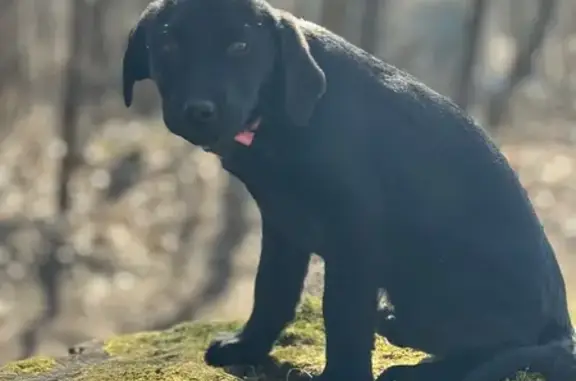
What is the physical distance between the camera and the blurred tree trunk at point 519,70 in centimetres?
1038

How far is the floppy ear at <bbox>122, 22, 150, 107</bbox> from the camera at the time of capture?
293cm

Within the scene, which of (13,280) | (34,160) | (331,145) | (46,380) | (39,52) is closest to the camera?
(331,145)

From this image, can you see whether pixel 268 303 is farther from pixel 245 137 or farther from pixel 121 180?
pixel 121 180

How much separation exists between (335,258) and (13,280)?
17.8ft

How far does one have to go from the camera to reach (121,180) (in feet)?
32.3

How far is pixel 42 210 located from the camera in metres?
8.73

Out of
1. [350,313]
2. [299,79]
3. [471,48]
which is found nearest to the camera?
[299,79]

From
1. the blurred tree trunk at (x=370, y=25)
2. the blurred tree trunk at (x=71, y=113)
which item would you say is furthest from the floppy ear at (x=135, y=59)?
the blurred tree trunk at (x=370, y=25)

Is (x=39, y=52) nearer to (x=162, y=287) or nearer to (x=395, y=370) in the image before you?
(x=162, y=287)

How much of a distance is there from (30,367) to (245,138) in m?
1.11

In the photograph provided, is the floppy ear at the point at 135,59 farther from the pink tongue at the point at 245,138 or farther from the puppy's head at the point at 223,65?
the pink tongue at the point at 245,138

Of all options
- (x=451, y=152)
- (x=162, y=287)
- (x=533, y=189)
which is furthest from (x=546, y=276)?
(x=533, y=189)

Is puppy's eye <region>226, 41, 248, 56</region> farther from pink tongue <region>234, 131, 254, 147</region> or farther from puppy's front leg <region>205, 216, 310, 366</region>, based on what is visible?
puppy's front leg <region>205, 216, 310, 366</region>

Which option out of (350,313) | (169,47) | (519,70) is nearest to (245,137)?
(169,47)
